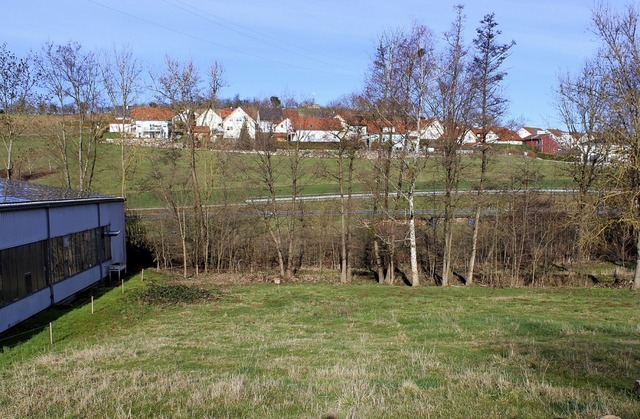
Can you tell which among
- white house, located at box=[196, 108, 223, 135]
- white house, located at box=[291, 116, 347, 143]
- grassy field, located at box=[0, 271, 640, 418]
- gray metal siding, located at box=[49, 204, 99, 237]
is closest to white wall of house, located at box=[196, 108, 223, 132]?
white house, located at box=[196, 108, 223, 135]

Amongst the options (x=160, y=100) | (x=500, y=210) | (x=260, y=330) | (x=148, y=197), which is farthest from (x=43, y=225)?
(x=148, y=197)

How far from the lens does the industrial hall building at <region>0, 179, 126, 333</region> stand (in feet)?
56.3

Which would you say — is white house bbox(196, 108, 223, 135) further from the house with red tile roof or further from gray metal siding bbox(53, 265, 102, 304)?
the house with red tile roof

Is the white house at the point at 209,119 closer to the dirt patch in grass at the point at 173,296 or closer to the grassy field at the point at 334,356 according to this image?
the dirt patch in grass at the point at 173,296

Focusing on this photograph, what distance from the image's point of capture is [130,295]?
22562 mm

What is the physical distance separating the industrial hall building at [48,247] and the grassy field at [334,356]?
1.17 m

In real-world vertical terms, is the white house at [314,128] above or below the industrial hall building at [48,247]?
above

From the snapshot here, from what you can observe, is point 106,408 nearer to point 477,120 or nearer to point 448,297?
point 448,297

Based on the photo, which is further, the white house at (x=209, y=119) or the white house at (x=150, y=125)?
the white house at (x=150, y=125)

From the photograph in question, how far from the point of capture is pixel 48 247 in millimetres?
20281

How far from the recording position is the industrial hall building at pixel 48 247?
17172 millimetres

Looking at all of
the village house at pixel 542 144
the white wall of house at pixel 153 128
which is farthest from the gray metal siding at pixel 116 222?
the village house at pixel 542 144

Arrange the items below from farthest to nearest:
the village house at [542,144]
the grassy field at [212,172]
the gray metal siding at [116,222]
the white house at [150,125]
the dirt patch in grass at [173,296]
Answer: the village house at [542,144] < the white house at [150,125] < the grassy field at [212,172] < the gray metal siding at [116,222] < the dirt patch in grass at [173,296]

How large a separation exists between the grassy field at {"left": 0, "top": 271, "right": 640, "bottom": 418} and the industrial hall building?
117 centimetres
